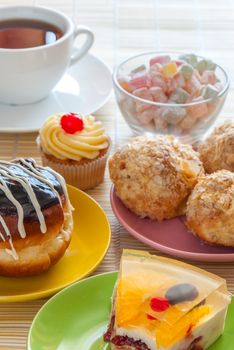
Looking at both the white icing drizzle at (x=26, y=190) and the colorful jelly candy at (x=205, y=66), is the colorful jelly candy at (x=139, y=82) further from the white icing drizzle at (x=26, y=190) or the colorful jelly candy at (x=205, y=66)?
the white icing drizzle at (x=26, y=190)

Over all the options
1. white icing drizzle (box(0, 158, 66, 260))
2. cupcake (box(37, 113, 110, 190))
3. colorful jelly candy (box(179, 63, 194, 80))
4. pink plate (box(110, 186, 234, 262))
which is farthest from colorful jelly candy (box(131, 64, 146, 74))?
white icing drizzle (box(0, 158, 66, 260))

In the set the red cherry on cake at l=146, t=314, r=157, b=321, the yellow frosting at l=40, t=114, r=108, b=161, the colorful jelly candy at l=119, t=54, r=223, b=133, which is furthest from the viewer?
the colorful jelly candy at l=119, t=54, r=223, b=133

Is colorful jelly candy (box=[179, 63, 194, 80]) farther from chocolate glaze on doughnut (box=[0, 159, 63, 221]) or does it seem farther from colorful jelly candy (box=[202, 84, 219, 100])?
chocolate glaze on doughnut (box=[0, 159, 63, 221])

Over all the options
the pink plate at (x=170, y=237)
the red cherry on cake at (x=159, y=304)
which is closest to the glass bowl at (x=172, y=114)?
the pink plate at (x=170, y=237)

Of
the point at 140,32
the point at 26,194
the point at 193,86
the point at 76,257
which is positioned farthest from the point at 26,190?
the point at 140,32

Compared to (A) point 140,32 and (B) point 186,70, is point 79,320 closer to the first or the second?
(B) point 186,70

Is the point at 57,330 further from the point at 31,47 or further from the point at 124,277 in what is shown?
Answer: the point at 31,47
